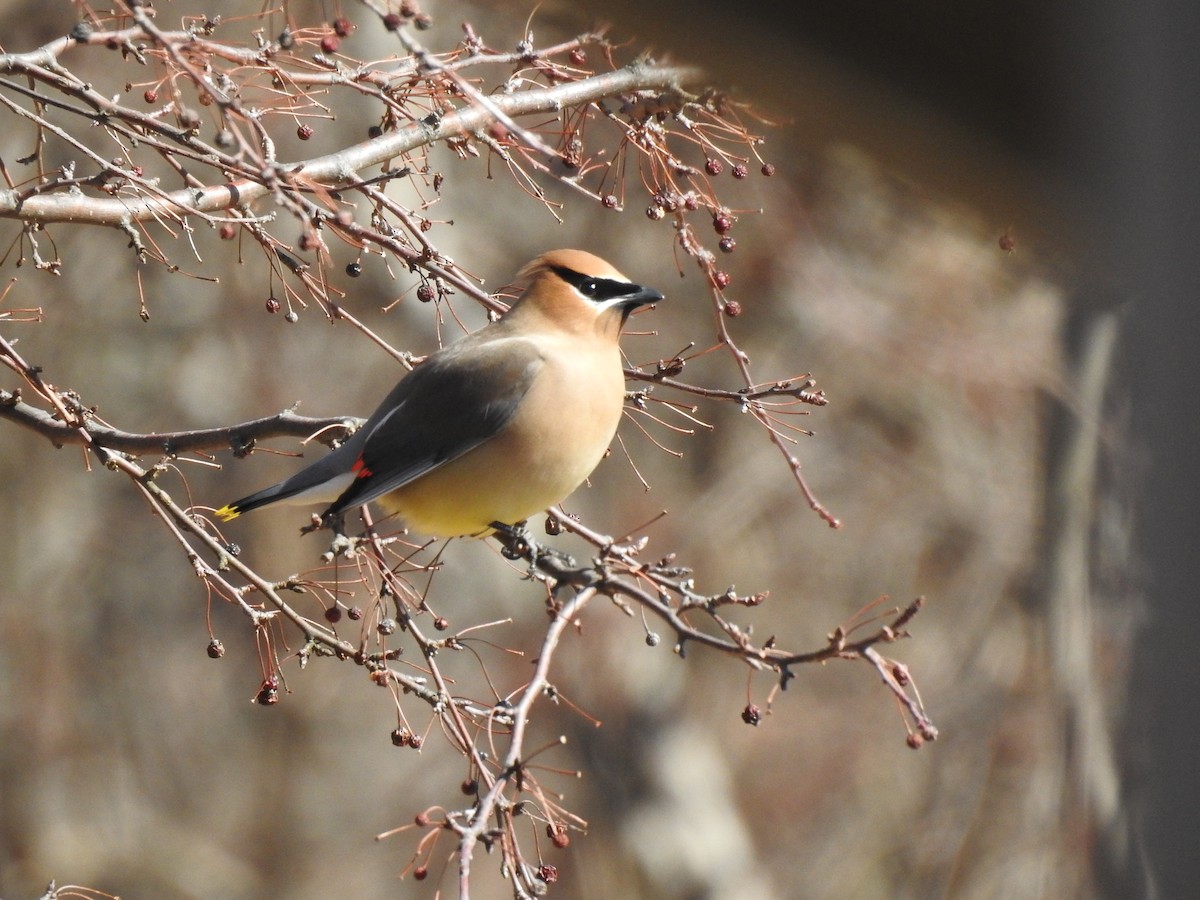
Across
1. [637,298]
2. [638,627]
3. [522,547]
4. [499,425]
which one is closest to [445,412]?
[499,425]

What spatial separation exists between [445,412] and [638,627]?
726 cm

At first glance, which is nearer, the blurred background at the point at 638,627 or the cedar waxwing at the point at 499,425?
the cedar waxwing at the point at 499,425

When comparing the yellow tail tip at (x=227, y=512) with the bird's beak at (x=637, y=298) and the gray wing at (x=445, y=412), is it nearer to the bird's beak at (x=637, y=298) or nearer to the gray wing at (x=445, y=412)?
the gray wing at (x=445, y=412)

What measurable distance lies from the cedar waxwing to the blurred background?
17.3ft

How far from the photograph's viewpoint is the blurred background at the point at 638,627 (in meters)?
9.88

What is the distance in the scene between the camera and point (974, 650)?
10.5 metres

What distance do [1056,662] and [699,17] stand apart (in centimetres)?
915

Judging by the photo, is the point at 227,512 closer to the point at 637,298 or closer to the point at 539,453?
the point at 539,453

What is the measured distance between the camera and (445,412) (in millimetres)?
3648

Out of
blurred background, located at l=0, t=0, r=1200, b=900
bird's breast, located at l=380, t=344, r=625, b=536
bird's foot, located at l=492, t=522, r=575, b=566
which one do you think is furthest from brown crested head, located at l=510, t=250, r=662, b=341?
blurred background, located at l=0, t=0, r=1200, b=900

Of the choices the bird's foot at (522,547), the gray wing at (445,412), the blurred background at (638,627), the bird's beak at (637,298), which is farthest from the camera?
the blurred background at (638,627)

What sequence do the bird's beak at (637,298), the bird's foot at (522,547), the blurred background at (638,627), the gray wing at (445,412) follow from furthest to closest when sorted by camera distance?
the blurred background at (638,627) → the bird's beak at (637,298) → the gray wing at (445,412) → the bird's foot at (522,547)

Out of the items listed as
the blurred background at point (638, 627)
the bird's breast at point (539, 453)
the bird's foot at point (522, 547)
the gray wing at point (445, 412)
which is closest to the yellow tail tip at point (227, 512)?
the gray wing at point (445, 412)

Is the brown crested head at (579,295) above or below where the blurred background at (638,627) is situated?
above
